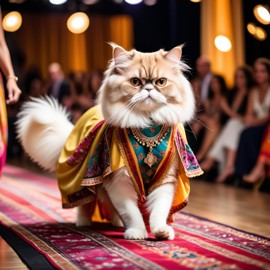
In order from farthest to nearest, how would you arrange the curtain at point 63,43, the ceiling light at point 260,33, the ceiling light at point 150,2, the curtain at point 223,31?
the curtain at point 63,43
the ceiling light at point 150,2
the curtain at point 223,31
the ceiling light at point 260,33

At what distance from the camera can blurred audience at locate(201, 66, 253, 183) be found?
6762mm

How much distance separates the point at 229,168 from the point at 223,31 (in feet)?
10.3

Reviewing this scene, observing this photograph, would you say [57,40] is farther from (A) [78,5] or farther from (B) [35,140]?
(B) [35,140]

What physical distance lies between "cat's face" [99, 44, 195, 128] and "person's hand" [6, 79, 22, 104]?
16.7 inches

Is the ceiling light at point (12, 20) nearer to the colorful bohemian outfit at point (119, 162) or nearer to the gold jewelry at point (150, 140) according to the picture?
the colorful bohemian outfit at point (119, 162)

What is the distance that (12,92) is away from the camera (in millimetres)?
3365

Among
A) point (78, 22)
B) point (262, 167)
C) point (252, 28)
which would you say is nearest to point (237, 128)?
point (262, 167)

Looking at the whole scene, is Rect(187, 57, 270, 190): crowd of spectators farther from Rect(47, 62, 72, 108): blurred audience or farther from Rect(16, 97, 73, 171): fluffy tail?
Rect(47, 62, 72, 108): blurred audience

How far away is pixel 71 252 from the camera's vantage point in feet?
9.77

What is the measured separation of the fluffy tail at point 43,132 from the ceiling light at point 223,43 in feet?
17.0

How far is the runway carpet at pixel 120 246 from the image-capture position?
271 centimetres

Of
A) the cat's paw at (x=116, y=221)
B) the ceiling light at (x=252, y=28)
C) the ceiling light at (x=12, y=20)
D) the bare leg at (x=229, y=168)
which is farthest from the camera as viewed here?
the ceiling light at (x=12, y=20)

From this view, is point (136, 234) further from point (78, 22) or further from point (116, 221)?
point (78, 22)

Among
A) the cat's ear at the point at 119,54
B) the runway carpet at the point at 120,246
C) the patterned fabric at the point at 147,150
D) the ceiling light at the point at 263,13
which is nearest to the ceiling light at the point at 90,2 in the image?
the ceiling light at the point at 263,13
